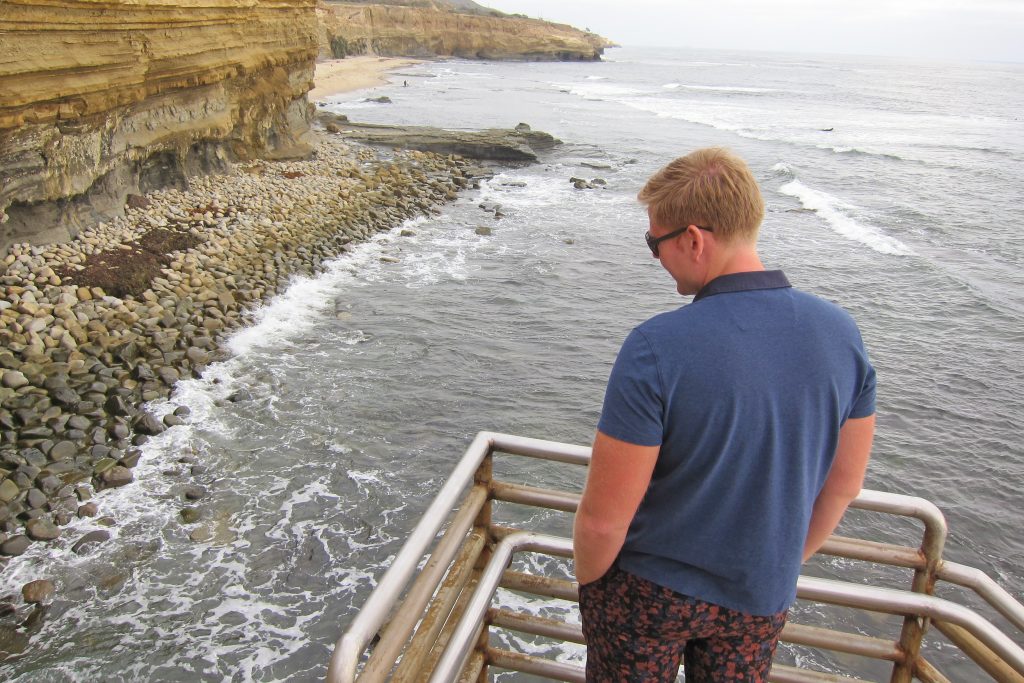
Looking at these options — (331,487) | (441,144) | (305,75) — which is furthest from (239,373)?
(441,144)

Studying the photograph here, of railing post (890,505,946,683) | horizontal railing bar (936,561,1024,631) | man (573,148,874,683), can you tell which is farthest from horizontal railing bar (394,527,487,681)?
horizontal railing bar (936,561,1024,631)

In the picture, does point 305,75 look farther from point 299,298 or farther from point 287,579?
point 287,579

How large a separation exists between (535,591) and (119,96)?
43.5ft

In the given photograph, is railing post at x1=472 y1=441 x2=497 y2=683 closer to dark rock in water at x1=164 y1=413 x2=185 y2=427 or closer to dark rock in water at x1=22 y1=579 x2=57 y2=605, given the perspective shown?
dark rock in water at x1=22 y1=579 x2=57 y2=605

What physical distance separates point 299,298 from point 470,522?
39.5ft

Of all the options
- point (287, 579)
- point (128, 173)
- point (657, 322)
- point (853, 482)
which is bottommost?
point (287, 579)

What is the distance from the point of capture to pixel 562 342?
1316cm

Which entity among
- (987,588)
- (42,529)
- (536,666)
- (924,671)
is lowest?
(42,529)

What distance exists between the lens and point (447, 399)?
10695mm

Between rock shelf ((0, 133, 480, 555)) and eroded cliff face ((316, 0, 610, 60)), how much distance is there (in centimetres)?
5952

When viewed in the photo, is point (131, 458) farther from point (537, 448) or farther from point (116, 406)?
point (537, 448)

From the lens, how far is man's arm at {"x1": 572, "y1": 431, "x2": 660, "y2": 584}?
1.71 m

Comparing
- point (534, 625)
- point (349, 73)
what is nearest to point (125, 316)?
point (534, 625)

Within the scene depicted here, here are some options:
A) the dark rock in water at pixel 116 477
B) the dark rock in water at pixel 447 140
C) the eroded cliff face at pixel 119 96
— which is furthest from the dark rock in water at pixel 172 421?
the dark rock in water at pixel 447 140
